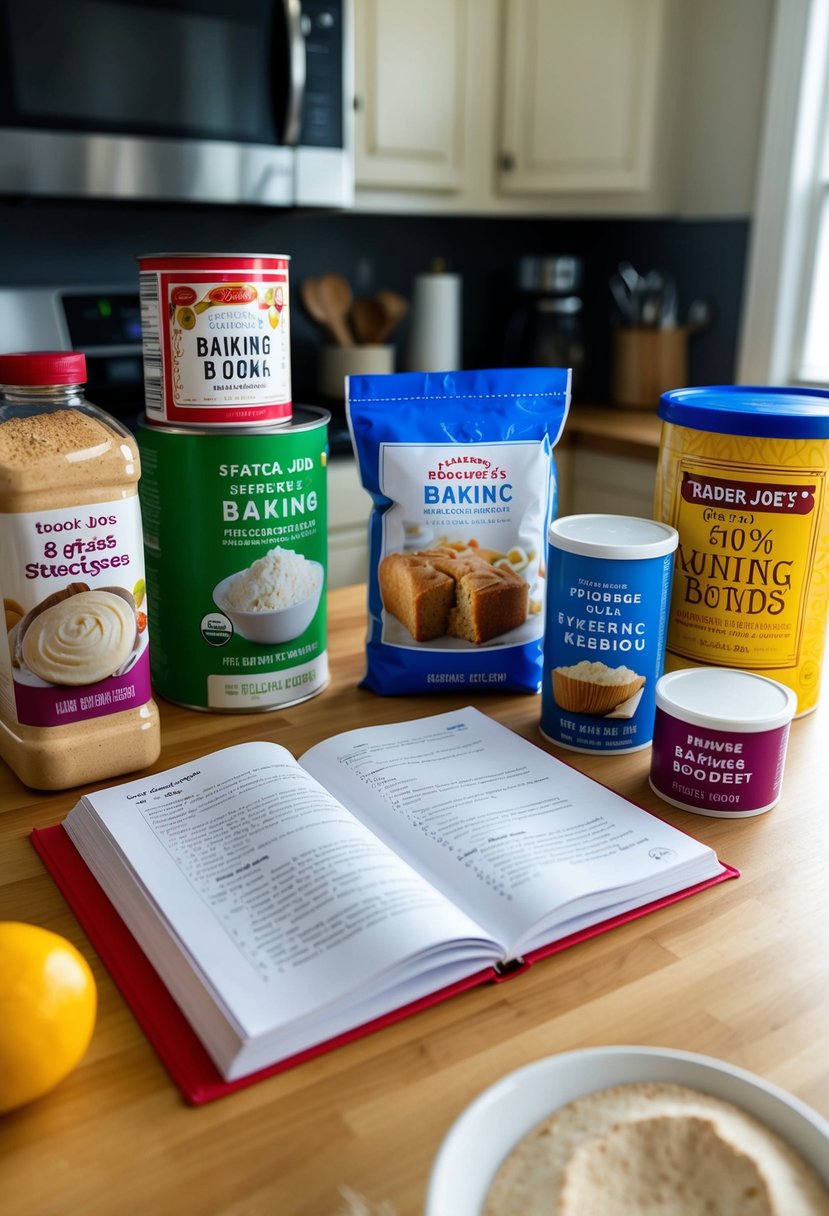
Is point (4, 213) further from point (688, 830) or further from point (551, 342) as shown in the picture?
point (688, 830)

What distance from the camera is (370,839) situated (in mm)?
659

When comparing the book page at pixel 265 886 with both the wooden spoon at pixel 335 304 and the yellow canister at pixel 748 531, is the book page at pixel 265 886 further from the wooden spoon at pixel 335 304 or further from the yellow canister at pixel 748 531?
the wooden spoon at pixel 335 304

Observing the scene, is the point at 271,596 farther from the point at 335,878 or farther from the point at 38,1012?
the point at 38,1012

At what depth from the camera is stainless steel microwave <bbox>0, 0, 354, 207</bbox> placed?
5.68 feet

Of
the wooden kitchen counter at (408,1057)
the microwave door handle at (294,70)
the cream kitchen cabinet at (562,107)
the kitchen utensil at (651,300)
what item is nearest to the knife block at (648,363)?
the kitchen utensil at (651,300)

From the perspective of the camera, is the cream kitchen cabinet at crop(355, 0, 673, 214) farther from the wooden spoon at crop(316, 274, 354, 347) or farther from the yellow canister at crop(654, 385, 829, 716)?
the yellow canister at crop(654, 385, 829, 716)

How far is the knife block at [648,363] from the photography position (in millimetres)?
2701

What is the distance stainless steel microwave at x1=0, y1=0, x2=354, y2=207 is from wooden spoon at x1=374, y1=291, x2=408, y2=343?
0.43 meters

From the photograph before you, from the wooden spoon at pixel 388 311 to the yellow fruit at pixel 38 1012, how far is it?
219 cm

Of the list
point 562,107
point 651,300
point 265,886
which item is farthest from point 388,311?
point 265,886

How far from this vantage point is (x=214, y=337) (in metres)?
0.81

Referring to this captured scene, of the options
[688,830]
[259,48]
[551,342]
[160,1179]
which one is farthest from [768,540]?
[551,342]

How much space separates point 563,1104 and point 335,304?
231 cm

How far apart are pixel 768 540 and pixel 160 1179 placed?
0.65 metres
